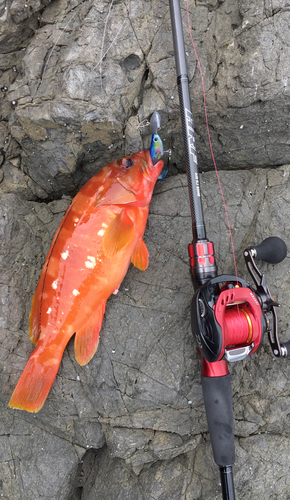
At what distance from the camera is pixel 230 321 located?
2.17 metres

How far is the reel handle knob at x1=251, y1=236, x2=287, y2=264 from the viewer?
2.48m

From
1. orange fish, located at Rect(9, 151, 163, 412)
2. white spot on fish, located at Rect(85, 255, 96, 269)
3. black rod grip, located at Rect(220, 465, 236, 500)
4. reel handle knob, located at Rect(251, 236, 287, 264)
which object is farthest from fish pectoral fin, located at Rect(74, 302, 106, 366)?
reel handle knob, located at Rect(251, 236, 287, 264)

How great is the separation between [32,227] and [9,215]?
21cm

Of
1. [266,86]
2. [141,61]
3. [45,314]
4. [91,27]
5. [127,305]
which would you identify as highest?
[91,27]

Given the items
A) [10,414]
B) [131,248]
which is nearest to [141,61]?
[131,248]

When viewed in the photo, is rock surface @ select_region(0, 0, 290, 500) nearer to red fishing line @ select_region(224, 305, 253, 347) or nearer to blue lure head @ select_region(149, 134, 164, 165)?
blue lure head @ select_region(149, 134, 164, 165)

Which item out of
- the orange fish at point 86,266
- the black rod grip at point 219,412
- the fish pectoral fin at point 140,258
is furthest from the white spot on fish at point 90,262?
the black rod grip at point 219,412

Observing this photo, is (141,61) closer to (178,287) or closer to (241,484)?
(178,287)

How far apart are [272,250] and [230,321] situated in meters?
0.64

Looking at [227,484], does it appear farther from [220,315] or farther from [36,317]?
[36,317]

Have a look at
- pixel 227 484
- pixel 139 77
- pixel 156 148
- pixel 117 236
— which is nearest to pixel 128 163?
pixel 156 148

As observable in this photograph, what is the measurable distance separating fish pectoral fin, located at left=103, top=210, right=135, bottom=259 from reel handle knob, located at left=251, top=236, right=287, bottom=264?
0.88m

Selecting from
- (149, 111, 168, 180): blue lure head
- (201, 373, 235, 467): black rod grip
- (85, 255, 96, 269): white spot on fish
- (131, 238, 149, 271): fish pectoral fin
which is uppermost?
(149, 111, 168, 180): blue lure head

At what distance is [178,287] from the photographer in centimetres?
273
